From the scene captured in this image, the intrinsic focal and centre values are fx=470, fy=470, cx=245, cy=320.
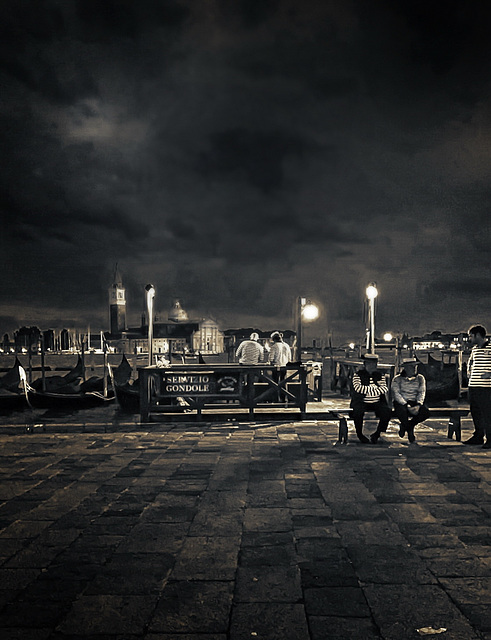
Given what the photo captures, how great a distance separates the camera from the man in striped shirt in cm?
771

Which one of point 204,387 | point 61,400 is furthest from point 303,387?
point 61,400

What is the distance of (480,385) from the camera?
305 inches

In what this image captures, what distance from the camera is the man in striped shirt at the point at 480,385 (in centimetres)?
771

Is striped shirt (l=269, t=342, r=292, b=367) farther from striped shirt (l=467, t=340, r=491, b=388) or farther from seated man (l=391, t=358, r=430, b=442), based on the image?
striped shirt (l=467, t=340, r=491, b=388)

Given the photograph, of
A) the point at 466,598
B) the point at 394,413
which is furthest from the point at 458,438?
the point at 466,598

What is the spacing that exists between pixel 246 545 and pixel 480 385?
553cm

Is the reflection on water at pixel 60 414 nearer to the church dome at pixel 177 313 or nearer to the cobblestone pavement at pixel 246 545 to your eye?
the cobblestone pavement at pixel 246 545

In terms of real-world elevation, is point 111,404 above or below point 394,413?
below

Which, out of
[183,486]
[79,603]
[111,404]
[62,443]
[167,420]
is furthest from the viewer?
[111,404]

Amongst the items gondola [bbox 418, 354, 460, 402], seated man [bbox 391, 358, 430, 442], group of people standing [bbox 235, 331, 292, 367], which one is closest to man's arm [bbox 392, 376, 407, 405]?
seated man [bbox 391, 358, 430, 442]

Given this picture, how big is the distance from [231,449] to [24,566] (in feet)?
14.2

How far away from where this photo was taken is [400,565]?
3.44 metres

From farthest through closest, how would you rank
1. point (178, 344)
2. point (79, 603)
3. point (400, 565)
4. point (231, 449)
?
point (178, 344), point (231, 449), point (400, 565), point (79, 603)

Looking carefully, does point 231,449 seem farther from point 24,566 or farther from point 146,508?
point 24,566
